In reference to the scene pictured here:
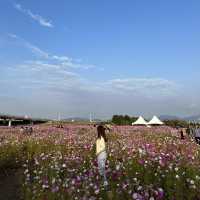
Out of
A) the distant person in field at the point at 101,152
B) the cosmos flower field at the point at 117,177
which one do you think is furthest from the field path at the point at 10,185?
the distant person in field at the point at 101,152

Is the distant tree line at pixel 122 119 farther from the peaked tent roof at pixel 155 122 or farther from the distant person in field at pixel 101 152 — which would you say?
the distant person in field at pixel 101 152

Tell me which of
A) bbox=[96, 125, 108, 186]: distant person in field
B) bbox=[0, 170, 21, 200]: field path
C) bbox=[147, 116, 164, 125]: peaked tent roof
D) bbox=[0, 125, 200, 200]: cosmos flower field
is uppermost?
bbox=[147, 116, 164, 125]: peaked tent roof

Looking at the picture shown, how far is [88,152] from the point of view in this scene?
16.7 m

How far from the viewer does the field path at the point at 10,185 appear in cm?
1153

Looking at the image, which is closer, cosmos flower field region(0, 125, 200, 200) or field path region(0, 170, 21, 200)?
cosmos flower field region(0, 125, 200, 200)

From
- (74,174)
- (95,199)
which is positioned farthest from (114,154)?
(95,199)

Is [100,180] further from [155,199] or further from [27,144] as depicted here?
[27,144]

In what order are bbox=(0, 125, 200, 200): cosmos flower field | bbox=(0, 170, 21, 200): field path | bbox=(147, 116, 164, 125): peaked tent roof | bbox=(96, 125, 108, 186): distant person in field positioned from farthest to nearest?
bbox=(147, 116, 164, 125): peaked tent roof, bbox=(0, 170, 21, 200): field path, bbox=(96, 125, 108, 186): distant person in field, bbox=(0, 125, 200, 200): cosmos flower field

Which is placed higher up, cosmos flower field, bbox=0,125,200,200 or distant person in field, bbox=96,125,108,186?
distant person in field, bbox=96,125,108,186

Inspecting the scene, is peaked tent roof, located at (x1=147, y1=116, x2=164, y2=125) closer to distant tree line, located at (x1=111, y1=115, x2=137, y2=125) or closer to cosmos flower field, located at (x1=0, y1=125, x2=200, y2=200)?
distant tree line, located at (x1=111, y1=115, x2=137, y2=125)

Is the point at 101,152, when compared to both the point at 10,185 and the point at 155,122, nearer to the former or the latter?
the point at 10,185

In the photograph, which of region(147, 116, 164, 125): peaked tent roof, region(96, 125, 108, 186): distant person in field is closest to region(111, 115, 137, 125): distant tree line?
region(147, 116, 164, 125): peaked tent roof

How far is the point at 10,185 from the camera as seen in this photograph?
1302cm

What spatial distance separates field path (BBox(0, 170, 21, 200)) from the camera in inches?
454
